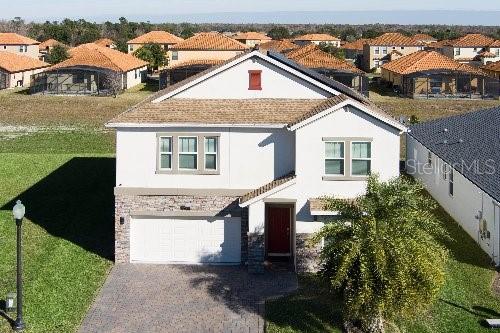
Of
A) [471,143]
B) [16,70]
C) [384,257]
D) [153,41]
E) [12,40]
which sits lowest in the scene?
[384,257]

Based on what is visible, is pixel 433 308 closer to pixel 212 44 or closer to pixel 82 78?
pixel 82 78

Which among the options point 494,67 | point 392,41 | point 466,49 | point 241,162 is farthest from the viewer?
point 392,41

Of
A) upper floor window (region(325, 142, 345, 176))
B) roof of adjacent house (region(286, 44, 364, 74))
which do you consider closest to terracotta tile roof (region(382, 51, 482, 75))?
roof of adjacent house (region(286, 44, 364, 74))

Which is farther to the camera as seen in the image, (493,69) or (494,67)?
(494,67)

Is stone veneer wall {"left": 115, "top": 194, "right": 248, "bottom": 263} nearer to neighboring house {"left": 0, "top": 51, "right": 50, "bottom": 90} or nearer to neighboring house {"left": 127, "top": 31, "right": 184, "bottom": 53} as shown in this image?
neighboring house {"left": 0, "top": 51, "right": 50, "bottom": 90}

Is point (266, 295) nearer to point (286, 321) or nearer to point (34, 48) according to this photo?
point (286, 321)

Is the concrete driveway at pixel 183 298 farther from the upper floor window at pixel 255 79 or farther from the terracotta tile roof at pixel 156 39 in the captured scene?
the terracotta tile roof at pixel 156 39

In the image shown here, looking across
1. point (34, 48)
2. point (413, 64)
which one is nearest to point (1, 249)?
point (413, 64)

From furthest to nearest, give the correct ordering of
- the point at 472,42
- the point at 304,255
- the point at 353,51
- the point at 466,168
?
the point at 353,51 → the point at 472,42 → the point at 466,168 → the point at 304,255

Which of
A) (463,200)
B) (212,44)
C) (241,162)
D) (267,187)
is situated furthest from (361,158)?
(212,44)
